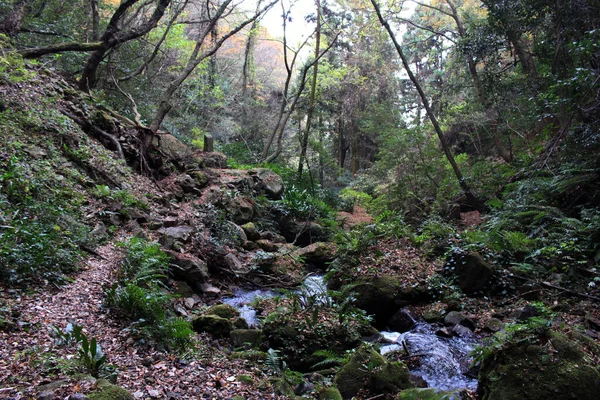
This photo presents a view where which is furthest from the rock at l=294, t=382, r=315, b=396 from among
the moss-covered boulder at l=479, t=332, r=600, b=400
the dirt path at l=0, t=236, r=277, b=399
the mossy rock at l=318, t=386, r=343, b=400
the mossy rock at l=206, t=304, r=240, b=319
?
the mossy rock at l=206, t=304, r=240, b=319

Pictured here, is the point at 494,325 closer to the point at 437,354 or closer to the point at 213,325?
the point at 437,354

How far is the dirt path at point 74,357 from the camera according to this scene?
3045mm

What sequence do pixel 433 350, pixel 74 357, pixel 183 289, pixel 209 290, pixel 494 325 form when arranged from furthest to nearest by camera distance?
pixel 209 290 < pixel 183 289 < pixel 494 325 < pixel 433 350 < pixel 74 357

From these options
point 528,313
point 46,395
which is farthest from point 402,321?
point 46,395

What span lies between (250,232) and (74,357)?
8161 millimetres

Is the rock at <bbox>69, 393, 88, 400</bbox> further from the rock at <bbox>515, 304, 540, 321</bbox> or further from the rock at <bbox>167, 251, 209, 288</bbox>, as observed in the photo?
the rock at <bbox>515, 304, 540, 321</bbox>

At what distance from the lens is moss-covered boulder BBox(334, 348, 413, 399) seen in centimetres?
461

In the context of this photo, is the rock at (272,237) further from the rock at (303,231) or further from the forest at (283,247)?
the rock at (303,231)

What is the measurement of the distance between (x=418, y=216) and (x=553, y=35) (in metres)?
6.56

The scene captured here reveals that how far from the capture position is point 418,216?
539 inches

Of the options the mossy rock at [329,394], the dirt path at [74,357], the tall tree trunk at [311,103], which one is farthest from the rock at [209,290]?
the tall tree trunk at [311,103]

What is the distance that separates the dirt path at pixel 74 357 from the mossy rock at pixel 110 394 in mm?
117

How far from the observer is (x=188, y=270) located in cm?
773

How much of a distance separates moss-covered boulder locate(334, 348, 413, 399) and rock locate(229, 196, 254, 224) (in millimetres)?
7693
